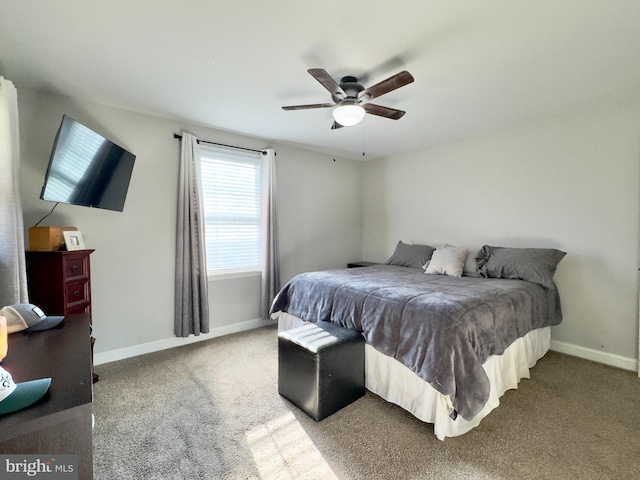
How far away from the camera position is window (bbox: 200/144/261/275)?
3.42 meters

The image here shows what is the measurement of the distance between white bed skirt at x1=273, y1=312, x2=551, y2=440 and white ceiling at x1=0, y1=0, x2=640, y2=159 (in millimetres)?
2061

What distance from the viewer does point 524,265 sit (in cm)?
281

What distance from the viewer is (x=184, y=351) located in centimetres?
305

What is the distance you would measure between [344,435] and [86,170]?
273 centimetres

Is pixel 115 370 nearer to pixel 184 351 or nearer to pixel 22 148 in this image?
pixel 184 351

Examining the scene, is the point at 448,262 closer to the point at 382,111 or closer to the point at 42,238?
the point at 382,111

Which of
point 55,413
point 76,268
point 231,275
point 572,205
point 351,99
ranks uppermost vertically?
point 351,99

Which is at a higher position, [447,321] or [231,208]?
[231,208]

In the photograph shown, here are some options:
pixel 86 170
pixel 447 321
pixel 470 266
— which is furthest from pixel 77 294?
pixel 470 266

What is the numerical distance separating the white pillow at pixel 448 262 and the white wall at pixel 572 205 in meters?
0.52

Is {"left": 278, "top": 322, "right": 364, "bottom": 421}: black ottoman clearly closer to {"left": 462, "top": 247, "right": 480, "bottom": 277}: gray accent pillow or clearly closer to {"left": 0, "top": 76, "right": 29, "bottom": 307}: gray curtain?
{"left": 462, "top": 247, "right": 480, "bottom": 277}: gray accent pillow

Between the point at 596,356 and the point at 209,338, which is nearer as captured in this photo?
the point at 596,356

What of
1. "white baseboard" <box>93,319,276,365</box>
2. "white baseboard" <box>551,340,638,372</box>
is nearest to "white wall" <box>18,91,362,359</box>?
"white baseboard" <box>93,319,276,365</box>

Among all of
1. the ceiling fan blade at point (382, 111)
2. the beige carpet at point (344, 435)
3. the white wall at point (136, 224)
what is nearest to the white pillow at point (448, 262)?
the beige carpet at point (344, 435)
